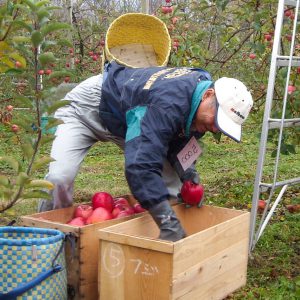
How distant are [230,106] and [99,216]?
87 cm

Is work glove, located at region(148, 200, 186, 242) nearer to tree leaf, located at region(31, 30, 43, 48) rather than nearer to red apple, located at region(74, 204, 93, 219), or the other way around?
red apple, located at region(74, 204, 93, 219)

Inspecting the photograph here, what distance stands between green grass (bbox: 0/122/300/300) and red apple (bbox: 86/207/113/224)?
1.50 ft

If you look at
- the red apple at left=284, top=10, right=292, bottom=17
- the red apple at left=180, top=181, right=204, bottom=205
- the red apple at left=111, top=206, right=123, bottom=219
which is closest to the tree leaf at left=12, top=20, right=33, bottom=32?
the red apple at left=111, top=206, right=123, bottom=219

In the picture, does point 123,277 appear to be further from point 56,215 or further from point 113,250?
point 56,215

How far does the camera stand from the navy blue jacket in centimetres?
268

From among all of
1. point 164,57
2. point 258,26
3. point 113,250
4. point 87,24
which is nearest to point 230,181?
point 258,26

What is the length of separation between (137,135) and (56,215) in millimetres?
765

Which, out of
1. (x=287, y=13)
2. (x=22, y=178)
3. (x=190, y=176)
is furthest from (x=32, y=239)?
(x=287, y=13)

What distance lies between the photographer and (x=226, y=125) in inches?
112

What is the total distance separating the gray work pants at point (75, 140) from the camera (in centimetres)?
334

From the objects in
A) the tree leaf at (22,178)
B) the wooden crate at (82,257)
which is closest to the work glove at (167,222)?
the wooden crate at (82,257)

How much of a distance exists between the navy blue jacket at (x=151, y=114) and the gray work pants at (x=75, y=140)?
0.21m

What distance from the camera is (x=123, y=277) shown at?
104 inches

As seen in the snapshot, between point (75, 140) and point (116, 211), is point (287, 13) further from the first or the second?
point (116, 211)
